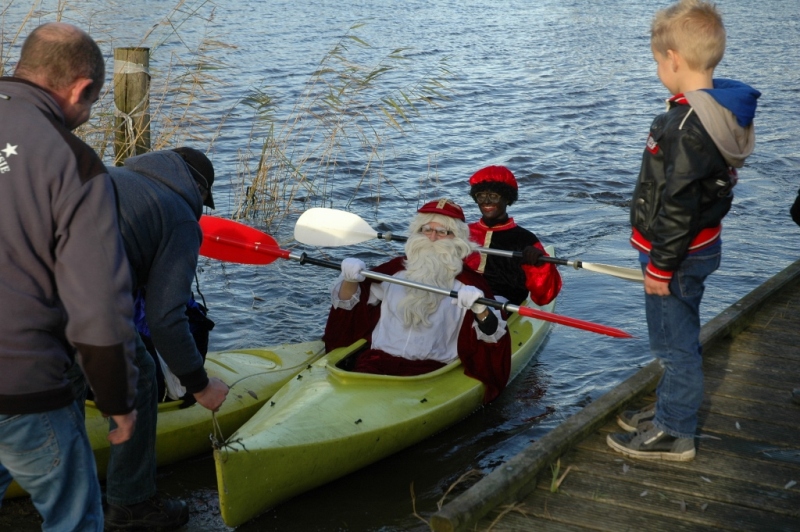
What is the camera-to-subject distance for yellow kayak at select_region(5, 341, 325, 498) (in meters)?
4.08

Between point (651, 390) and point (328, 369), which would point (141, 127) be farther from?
Result: point (651, 390)

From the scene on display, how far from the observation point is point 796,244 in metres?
8.49

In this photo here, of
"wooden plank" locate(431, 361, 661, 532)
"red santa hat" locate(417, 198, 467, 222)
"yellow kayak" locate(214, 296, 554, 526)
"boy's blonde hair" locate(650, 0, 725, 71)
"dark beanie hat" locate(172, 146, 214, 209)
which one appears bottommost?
"yellow kayak" locate(214, 296, 554, 526)

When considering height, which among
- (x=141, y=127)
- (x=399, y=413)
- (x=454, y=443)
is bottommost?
(x=454, y=443)

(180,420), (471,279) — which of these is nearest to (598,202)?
(471,279)

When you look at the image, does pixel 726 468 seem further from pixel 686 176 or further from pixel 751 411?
pixel 686 176

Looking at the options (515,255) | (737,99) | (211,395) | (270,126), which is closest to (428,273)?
(515,255)

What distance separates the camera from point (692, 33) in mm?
2820

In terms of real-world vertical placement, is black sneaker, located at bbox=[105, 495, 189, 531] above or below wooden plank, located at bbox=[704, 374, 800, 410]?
below

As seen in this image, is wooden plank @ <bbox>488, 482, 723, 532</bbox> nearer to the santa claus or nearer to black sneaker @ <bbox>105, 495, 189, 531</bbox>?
black sneaker @ <bbox>105, 495, 189, 531</bbox>

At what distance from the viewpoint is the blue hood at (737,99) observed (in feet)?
9.41

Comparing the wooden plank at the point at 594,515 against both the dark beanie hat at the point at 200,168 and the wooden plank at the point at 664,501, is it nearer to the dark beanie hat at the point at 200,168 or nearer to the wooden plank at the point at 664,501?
Answer: the wooden plank at the point at 664,501

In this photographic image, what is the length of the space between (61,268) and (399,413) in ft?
8.60

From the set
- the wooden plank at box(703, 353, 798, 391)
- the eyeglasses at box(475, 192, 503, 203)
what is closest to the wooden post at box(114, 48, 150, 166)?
the eyeglasses at box(475, 192, 503, 203)
